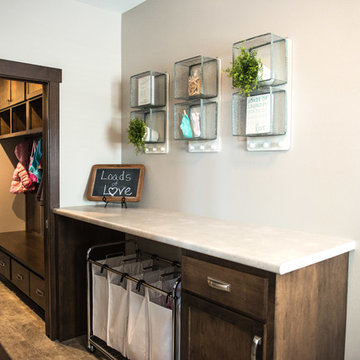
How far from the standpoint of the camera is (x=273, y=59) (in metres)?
1.95

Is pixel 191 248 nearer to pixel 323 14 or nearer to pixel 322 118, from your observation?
pixel 322 118

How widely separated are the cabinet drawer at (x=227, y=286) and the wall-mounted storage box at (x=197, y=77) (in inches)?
42.1

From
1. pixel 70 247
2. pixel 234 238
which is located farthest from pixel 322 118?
pixel 70 247

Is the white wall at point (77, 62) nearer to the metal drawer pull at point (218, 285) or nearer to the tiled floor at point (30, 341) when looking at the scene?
the tiled floor at point (30, 341)

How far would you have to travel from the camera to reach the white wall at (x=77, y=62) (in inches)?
104

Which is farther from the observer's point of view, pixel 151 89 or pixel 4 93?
pixel 4 93

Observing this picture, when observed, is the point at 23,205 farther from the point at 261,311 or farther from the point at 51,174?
the point at 261,311

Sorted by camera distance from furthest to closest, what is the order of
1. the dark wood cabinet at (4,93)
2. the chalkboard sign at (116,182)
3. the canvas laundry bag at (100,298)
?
the dark wood cabinet at (4,93) < the chalkboard sign at (116,182) < the canvas laundry bag at (100,298)

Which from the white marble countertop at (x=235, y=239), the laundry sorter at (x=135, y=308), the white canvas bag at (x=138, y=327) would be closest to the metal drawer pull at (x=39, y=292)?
the laundry sorter at (x=135, y=308)

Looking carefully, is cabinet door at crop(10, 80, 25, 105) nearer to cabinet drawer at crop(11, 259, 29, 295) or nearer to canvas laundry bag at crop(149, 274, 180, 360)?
cabinet drawer at crop(11, 259, 29, 295)

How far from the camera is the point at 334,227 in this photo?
5.85 ft

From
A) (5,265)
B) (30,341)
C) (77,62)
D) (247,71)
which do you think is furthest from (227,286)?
(5,265)

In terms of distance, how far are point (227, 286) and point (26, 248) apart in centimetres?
285

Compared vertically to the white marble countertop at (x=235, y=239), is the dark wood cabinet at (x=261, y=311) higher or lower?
lower
